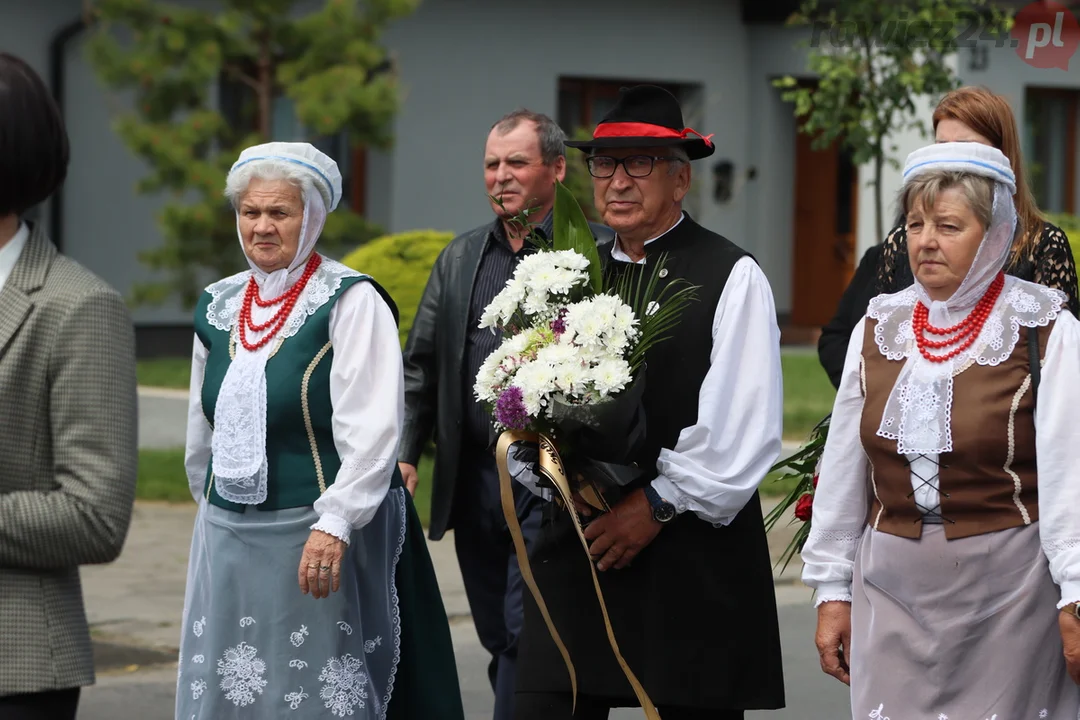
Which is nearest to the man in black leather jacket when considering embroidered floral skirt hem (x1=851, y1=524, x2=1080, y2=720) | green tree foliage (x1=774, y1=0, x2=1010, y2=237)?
embroidered floral skirt hem (x1=851, y1=524, x2=1080, y2=720)

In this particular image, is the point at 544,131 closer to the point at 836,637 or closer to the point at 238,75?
the point at 836,637

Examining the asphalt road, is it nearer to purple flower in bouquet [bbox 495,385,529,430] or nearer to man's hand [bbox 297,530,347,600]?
man's hand [bbox 297,530,347,600]

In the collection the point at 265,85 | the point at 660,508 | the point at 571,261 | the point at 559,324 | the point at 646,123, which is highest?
the point at 265,85

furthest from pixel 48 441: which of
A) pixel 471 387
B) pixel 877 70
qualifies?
pixel 877 70

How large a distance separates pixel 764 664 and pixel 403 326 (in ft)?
22.2

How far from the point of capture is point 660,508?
4242mm

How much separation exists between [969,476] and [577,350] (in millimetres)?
971

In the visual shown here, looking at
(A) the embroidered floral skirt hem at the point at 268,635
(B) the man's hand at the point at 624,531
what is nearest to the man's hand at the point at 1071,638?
(B) the man's hand at the point at 624,531

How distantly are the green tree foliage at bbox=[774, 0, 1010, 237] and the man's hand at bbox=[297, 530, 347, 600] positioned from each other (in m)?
7.83

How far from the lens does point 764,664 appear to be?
434cm

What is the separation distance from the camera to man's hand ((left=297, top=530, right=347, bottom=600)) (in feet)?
14.2

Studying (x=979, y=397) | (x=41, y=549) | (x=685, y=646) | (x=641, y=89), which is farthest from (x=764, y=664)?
(x=41, y=549)

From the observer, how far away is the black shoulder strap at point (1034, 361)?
360 cm

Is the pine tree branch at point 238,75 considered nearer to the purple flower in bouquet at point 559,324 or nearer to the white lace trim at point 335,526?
the white lace trim at point 335,526
